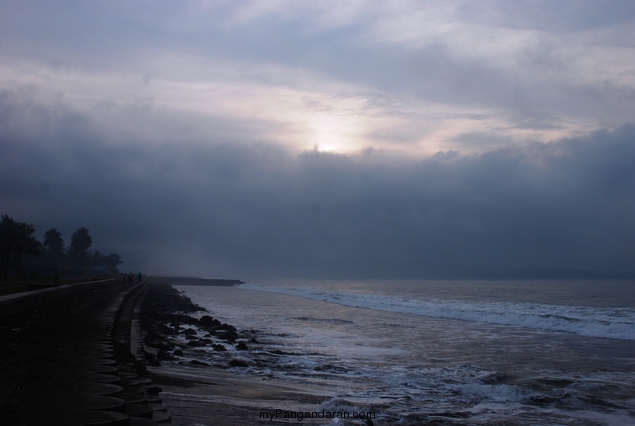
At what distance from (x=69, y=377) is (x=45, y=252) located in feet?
369

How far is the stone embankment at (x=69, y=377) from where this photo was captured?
5.77 metres

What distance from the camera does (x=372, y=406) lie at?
33.3 ft

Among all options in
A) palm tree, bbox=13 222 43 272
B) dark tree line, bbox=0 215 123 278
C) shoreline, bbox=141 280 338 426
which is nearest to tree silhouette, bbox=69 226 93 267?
dark tree line, bbox=0 215 123 278

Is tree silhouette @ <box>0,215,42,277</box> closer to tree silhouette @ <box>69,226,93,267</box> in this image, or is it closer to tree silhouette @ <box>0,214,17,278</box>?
tree silhouette @ <box>0,214,17,278</box>

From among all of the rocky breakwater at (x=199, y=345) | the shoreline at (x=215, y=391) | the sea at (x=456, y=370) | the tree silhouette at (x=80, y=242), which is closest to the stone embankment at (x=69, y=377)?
the shoreline at (x=215, y=391)

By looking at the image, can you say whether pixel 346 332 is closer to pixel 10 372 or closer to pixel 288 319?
pixel 288 319

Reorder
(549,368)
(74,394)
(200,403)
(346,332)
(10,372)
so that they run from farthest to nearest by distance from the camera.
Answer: (346,332)
(549,368)
(200,403)
(10,372)
(74,394)

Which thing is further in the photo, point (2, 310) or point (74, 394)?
point (2, 310)

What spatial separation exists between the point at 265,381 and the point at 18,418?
24.9 ft

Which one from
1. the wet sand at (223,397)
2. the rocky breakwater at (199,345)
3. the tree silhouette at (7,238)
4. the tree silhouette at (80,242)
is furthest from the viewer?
the tree silhouette at (80,242)

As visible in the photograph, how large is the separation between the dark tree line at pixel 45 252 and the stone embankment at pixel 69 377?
4348cm

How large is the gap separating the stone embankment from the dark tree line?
4348 centimetres

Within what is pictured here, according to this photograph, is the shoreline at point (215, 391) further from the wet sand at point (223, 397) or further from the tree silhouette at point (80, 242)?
the tree silhouette at point (80, 242)

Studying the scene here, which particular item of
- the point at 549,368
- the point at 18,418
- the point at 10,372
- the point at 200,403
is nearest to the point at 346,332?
the point at 549,368
